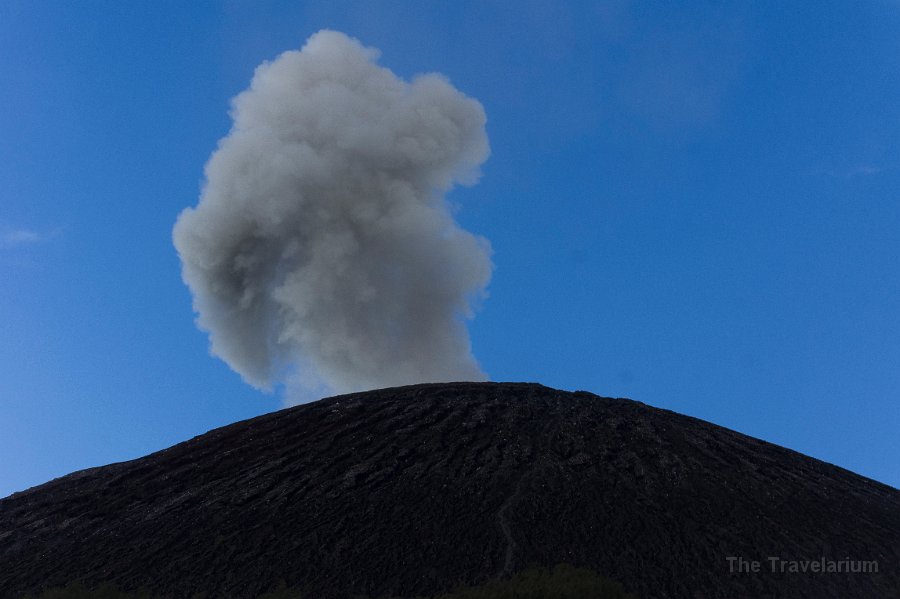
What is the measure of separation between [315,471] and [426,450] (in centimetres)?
628

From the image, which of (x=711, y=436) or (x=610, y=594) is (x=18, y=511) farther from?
(x=711, y=436)

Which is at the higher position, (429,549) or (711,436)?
(711,436)

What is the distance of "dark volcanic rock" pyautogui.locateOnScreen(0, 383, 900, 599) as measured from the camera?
31109 millimetres

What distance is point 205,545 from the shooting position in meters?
33.4

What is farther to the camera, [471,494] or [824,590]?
[471,494]

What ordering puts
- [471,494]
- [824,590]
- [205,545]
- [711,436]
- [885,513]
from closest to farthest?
[824,590] < [205,545] < [471,494] < [885,513] < [711,436]

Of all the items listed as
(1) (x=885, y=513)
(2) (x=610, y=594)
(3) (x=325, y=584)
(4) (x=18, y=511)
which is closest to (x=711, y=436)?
(1) (x=885, y=513)

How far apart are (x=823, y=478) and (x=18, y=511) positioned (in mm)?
46763


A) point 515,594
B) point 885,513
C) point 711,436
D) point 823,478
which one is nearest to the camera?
point 515,594

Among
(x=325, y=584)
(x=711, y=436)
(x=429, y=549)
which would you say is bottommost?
(x=325, y=584)

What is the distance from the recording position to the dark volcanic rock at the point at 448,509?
3111cm

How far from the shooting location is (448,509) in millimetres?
35375

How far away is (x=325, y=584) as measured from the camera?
2969 centimetres

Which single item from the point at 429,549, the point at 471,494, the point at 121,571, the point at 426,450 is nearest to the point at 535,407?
the point at 426,450
